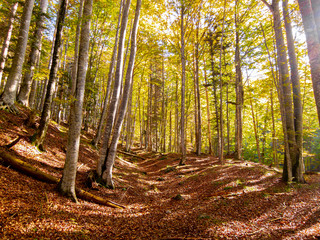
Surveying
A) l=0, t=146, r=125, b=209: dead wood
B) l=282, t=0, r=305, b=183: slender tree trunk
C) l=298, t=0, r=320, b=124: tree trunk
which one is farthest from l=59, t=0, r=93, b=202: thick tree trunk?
l=282, t=0, r=305, b=183: slender tree trunk

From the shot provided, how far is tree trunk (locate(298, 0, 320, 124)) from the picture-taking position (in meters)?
4.01

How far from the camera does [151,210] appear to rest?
5.15 meters

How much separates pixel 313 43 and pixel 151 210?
667 centimetres

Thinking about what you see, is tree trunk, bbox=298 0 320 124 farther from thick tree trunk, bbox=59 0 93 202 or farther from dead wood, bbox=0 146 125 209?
dead wood, bbox=0 146 125 209

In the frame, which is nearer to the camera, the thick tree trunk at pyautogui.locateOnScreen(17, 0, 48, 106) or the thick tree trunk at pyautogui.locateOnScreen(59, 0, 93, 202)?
the thick tree trunk at pyautogui.locateOnScreen(59, 0, 93, 202)

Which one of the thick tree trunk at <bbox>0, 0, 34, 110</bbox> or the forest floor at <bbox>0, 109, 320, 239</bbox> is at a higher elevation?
the thick tree trunk at <bbox>0, 0, 34, 110</bbox>

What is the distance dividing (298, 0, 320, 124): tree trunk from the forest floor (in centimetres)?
310

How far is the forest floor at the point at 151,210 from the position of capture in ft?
10.6

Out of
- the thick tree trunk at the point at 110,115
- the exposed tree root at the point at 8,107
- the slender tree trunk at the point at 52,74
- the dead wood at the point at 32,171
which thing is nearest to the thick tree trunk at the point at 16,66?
the exposed tree root at the point at 8,107

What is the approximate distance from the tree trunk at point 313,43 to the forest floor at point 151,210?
3102mm

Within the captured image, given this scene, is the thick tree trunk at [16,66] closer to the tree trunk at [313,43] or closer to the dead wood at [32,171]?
the dead wood at [32,171]

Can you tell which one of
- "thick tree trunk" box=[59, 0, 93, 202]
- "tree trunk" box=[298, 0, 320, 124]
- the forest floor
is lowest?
the forest floor

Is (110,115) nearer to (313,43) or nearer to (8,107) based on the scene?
(8,107)

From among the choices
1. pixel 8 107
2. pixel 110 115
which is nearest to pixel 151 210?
pixel 110 115
